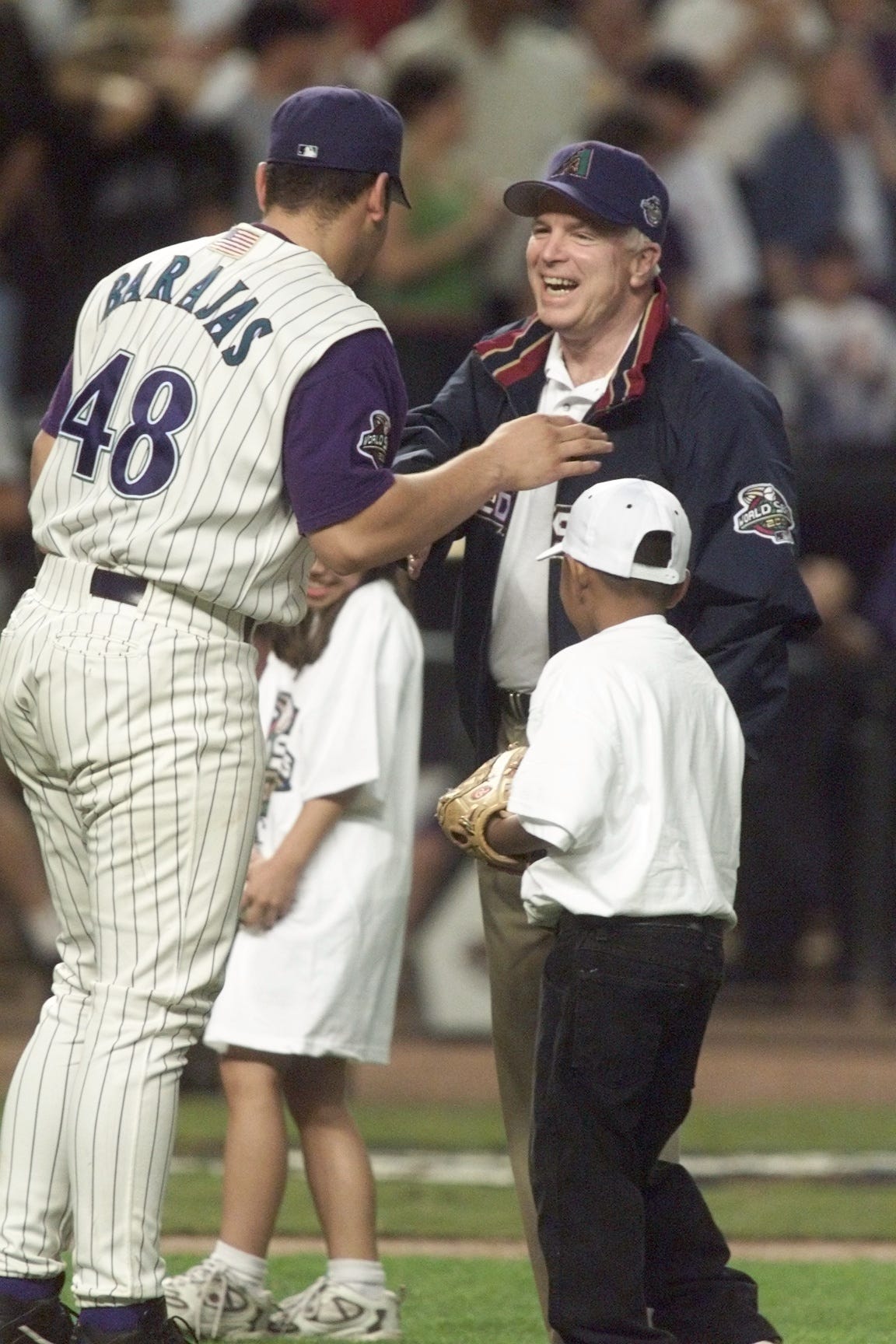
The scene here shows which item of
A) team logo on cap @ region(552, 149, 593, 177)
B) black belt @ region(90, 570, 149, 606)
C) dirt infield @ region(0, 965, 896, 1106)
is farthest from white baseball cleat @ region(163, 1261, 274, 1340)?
dirt infield @ region(0, 965, 896, 1106)

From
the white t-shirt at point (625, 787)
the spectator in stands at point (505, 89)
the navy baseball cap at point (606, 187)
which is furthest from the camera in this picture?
the spectator in stands at point (505, 89)

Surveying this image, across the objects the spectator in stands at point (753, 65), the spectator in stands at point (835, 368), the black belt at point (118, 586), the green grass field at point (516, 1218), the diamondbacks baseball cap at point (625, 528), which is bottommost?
the green grass field at point (516, 1218)

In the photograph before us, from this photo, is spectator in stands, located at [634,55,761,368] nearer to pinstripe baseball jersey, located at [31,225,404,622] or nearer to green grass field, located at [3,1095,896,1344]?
green grass field, located at [3,1095,896,1344]

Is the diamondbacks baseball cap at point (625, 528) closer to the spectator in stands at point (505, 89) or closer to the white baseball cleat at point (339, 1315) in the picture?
the white baseball cleat at point (339, 1315)

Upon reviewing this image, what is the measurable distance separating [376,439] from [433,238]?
6.27m

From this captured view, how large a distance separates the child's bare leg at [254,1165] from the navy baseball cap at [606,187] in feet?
6.75

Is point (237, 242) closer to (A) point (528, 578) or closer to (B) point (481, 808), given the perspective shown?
(A) point (528, 578)

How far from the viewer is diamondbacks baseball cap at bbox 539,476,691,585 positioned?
395cm

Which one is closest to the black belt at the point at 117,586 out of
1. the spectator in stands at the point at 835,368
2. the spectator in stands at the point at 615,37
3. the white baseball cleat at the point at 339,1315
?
the white baseball cleat at the point at 339,1315

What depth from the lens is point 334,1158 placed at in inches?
193

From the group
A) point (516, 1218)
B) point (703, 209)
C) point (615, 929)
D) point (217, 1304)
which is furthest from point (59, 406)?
point (703, 209)

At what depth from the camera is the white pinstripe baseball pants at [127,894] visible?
Result: 3.90m

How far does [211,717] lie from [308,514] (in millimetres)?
413

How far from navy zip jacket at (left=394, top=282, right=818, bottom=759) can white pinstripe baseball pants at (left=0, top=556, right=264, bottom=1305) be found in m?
0.66
